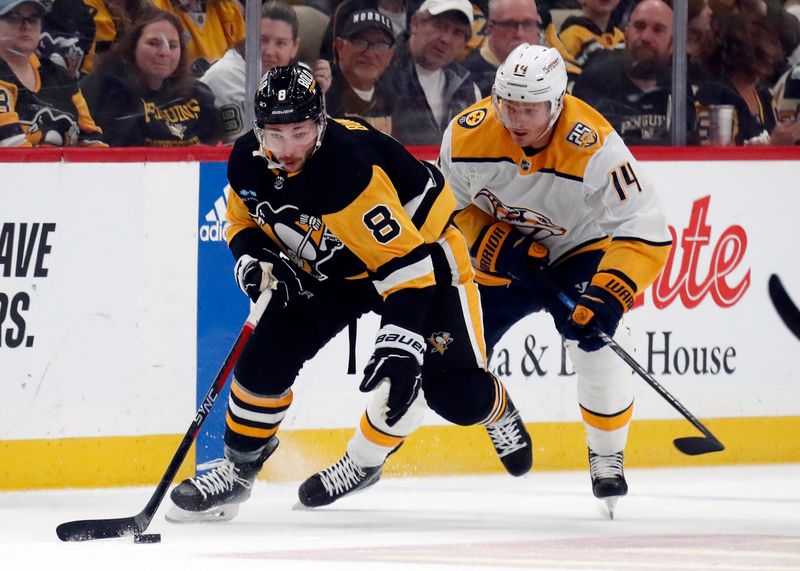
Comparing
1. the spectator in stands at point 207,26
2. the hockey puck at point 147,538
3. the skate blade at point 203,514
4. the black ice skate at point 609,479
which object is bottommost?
the black ice skate at point 609,479

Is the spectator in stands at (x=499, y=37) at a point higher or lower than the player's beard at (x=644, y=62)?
higher

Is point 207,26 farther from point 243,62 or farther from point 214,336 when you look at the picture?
point 214,336

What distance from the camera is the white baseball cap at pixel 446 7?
4836 millimetres

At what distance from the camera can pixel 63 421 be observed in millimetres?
4395

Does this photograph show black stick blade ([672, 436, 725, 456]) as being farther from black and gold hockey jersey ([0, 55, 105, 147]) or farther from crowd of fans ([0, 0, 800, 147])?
black and gold hockey jersey ([0, 55, 105, 147])

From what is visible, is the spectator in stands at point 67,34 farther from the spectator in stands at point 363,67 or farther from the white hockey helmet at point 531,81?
the white hockey helmet at point 531,81

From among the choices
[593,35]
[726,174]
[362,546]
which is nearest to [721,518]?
[362,546]

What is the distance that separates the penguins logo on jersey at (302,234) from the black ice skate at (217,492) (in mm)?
510

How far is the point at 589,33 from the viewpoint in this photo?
16.6ft

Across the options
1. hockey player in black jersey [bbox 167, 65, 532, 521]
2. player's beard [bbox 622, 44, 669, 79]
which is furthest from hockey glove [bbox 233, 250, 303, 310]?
player's beard [bbox 622, 44, 669, 79]

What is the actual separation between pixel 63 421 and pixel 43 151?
0.82 m

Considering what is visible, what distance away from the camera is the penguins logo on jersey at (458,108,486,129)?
4027 millimetres

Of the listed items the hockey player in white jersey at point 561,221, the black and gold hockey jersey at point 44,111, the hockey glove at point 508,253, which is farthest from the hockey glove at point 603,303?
the black and gold hockey jersey at point 44,111

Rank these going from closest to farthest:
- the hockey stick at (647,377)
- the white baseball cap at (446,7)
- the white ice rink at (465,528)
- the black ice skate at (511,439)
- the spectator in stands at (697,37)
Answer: the white ice rink at (465,528) < the hockey stick at (647,377) < the black ice skate at (511,439) < the white baseball cap at (446,7) < the spectator in stands at (697,37)
